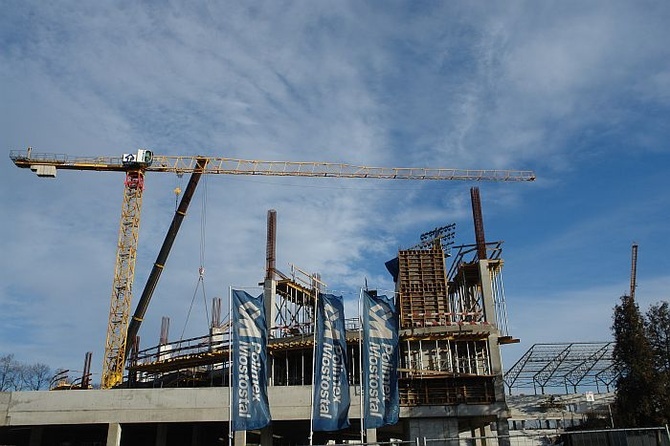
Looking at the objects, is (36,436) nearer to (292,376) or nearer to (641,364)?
(292,376)

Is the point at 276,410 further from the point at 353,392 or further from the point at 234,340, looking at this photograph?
the point at 234,340

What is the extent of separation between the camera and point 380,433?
5031cm

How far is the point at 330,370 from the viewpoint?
2791cm

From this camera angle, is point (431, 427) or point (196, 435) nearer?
point (431, 427)

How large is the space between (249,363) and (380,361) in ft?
21.2

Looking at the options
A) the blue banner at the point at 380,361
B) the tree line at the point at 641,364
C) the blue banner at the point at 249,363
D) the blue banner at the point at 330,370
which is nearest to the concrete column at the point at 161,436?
the blue banner at the point at 249,363

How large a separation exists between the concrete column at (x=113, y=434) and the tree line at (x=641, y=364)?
30.5 metres

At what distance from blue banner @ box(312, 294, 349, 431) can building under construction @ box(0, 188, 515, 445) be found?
9.86 meters

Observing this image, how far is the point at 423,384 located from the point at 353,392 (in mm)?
6382

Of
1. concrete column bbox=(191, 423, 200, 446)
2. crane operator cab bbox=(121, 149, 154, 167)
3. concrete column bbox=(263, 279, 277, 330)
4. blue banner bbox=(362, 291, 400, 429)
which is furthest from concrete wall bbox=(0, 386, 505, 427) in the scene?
crane operator cab bbox=(121, 149, 154, 167)

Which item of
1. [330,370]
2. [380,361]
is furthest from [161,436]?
[380,361]

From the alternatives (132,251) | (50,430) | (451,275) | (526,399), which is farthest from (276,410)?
(526,399)

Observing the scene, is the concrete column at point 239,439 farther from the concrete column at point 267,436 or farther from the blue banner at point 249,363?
the blue banner at point 249,363

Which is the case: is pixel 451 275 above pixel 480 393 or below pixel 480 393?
above
